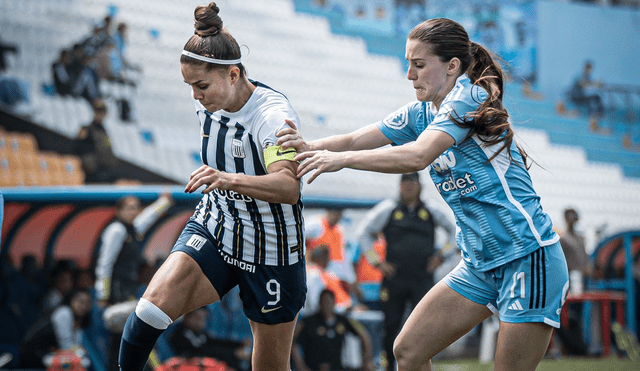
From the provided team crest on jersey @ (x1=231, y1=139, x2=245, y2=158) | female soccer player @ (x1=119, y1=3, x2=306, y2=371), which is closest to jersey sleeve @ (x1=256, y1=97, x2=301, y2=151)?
female soccer player @ (x1=119, y1=3, x2=306, y2=371)

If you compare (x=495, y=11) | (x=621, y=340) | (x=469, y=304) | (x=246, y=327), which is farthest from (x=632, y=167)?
(x=469, y=304)

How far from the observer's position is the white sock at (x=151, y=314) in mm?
3232

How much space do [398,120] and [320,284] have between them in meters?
4.47

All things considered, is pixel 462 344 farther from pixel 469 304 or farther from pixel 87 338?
pixel 469 304

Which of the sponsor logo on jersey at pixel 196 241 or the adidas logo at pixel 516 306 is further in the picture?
the sponsor logo on jersey at pixel 196 241

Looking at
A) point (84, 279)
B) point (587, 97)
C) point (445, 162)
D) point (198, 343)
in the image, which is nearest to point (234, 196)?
point (445, 162)

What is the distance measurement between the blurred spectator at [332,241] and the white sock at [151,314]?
4848 mm

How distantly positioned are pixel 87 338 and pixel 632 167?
52.5ft

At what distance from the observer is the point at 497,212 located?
3.09m

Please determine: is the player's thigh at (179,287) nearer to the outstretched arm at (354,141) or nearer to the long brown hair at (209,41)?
the outstretched arm at (354,141)

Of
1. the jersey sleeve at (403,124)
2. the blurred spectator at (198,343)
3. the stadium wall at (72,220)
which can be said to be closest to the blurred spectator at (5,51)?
the stadium wall at (72,220)

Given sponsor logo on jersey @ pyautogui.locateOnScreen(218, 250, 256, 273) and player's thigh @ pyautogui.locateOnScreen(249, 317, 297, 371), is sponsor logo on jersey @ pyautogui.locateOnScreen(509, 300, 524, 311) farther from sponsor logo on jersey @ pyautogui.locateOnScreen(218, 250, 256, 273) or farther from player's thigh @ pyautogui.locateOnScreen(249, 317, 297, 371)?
sponsor logo on jersey @ pyautogui.locateOnScreen(218, 250, 256, 273)

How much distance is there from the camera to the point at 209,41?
329 cm

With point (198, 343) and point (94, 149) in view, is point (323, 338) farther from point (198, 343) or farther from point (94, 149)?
point (94, 149)
